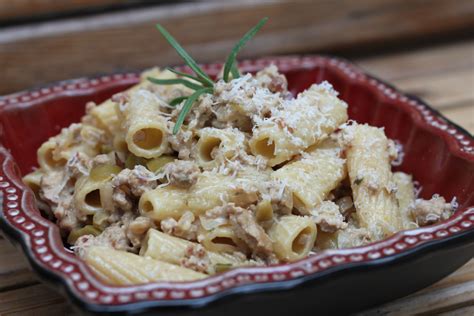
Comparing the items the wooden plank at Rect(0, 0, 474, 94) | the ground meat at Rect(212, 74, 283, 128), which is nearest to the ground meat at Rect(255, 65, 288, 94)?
the ground meat at Rect(212, 74, 283, 128)

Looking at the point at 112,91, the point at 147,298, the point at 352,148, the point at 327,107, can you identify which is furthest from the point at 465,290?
the point at 112,91

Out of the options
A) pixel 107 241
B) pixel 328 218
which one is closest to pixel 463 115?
pixel 328 218

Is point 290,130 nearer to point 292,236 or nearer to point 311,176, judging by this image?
point 311,176

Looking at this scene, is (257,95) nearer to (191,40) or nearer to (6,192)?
(6,192)

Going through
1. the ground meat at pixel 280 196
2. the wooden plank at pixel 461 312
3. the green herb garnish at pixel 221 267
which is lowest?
the wooden plank at pixel 461 312

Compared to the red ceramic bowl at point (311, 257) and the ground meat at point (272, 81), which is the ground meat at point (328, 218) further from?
the ground meat at point (272, 81)

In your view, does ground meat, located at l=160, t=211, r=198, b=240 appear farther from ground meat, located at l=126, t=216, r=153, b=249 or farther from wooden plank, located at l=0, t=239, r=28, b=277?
wooden plank, located at l=0, t=239, r=28, b=277

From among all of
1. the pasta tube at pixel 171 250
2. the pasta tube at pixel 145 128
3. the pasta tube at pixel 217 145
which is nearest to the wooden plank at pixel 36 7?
the pasta tube at pixel 145 128
